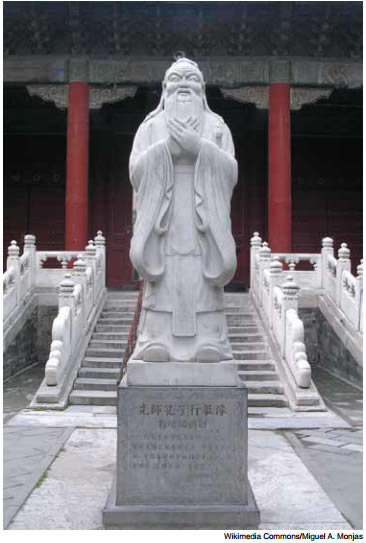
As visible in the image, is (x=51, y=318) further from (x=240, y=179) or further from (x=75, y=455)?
(x=240, y=179)

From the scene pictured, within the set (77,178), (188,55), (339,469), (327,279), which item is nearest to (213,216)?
(339,469)

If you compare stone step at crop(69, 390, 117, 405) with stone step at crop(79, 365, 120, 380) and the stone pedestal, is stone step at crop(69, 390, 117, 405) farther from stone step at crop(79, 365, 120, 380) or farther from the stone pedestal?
the stone pedestal

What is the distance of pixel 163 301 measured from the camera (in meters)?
3.95

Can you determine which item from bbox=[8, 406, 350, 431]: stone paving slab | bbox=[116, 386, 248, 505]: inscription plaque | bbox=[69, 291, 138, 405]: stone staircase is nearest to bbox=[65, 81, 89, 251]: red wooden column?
bbox=[69, 291, 138, 405]: stone staircase

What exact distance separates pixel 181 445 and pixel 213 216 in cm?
149

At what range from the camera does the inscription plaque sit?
3.70m

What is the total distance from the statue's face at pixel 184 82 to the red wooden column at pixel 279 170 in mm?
8536

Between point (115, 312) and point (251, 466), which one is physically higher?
point (115, 312)

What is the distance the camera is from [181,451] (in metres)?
3.74

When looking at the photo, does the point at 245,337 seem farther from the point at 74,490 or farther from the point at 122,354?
the point at 74,490

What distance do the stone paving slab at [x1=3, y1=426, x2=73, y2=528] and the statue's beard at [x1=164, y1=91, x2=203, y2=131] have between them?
2.84m

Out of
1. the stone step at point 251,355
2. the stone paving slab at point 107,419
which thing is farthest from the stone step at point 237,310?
the stone paving slab at point 107,419
